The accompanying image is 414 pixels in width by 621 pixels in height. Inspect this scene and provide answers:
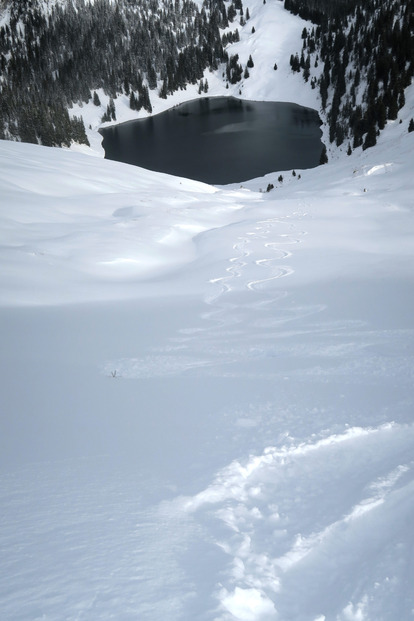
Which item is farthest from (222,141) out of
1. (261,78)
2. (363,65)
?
(261,78)

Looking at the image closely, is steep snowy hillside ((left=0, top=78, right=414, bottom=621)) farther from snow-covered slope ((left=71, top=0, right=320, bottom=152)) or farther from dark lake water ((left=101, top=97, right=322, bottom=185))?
snow-covered slope ((left=71, top=0, right=320, bottom=152))

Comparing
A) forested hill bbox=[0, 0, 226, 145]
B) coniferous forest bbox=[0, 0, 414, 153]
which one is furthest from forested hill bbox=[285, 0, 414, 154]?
forested hill bbox=[0, 0, 226, 145]

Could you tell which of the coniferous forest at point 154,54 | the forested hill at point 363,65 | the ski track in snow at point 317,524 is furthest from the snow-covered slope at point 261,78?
the ski track in snow at point 317,524

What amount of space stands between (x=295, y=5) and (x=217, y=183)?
90.1m

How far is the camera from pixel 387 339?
370cm

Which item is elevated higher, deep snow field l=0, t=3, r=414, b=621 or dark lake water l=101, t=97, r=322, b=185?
dark lake water l=101, t=97, r=322, b=185

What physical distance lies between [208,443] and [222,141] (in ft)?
191

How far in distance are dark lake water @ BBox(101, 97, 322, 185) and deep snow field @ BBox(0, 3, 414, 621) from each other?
1497 inches

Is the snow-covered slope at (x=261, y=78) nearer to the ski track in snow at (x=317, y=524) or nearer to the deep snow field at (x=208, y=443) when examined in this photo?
the deep snow field at (x=208, y=443)

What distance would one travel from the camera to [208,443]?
7.91 ft

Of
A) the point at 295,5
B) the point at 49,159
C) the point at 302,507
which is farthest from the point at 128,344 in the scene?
the point at 295,5

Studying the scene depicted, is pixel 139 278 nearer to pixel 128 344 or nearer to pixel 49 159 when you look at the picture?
pixel 128 344

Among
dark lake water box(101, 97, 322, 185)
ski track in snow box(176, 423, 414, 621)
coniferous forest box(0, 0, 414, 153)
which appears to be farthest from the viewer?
coniferous forest box(0, 0, 414, 153)

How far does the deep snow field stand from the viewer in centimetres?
152
